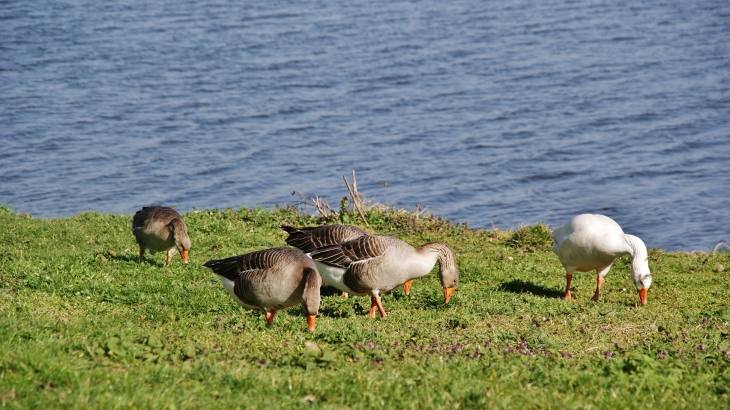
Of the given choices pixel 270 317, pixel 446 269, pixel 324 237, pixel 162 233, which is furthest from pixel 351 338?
pixel 162 233

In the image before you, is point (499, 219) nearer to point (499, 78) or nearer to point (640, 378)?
point (499, 78)

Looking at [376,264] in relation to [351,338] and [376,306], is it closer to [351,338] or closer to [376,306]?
[376,306]

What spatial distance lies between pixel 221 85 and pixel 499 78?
38.0ft

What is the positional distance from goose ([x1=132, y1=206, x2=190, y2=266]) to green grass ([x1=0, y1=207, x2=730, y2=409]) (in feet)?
1.04

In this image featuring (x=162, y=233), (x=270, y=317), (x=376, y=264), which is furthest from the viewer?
(x=162, y=233)

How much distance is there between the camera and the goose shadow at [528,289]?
12.3 m

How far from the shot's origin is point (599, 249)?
461 inches

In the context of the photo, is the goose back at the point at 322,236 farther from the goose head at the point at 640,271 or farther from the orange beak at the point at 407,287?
the goose head at the point at 640,271

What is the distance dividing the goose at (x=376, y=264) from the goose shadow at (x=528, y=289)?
1.86 metres

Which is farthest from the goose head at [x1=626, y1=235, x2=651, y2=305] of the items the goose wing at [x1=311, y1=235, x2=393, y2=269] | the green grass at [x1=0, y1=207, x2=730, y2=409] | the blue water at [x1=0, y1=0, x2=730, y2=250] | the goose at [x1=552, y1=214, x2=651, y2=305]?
the blue water at [x1=0, y1=0, x2=730, y2=250]

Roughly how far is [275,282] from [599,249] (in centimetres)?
526

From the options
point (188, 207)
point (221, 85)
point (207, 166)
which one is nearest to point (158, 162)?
point (207, 166)

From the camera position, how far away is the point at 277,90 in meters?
31.6

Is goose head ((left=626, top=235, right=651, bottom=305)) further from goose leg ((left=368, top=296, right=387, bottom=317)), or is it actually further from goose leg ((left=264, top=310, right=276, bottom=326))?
goose leg ((left=264, top=310, right=276, bottom=326))
